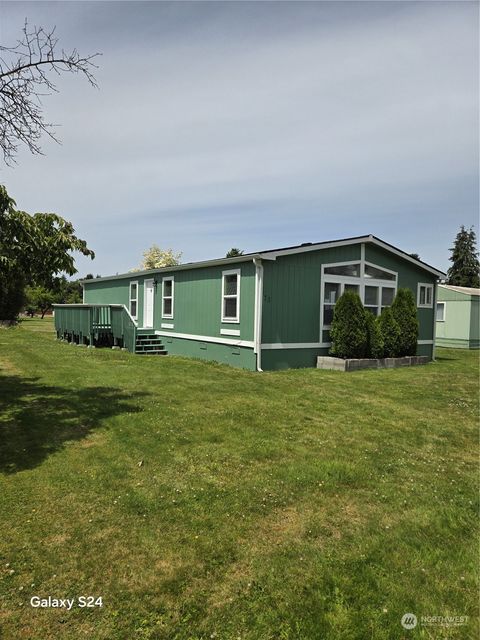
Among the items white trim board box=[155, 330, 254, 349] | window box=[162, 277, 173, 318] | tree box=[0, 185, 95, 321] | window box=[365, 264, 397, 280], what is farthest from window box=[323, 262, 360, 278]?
tree box=[0, 185, 95, 321]

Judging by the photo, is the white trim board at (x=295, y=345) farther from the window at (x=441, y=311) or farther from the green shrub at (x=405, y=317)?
the window at (x=441, y=311)

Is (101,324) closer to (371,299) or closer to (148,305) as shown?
(148,305)

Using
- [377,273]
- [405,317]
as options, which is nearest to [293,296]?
[377,273]

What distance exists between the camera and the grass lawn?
240 centimetres

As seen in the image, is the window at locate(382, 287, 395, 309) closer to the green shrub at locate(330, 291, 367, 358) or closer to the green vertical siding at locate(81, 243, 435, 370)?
the green vertical siding at locate(81, 243, 435, 370)

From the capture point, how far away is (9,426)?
18.4 ft

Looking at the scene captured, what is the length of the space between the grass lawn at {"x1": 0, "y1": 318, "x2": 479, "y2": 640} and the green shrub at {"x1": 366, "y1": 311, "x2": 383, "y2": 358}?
227 inches

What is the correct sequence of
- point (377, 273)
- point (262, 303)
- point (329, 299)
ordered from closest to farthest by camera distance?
point (262, 303), point (329, 299), point (377, 273)

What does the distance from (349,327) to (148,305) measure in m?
8.67

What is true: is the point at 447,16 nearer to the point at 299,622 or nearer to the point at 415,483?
the point at 415,483

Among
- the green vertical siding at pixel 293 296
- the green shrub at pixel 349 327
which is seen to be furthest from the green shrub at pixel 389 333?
the green vertical siding at pixel 293 296

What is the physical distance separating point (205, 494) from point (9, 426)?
326 cm

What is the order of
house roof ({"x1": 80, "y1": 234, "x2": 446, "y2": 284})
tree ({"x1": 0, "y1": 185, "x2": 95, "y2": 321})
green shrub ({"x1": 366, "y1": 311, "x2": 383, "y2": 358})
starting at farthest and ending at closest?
green shrub ({"x1": 366, "y1": 311, "x2": 383, "y2": 358}), house roof ({"x1": 80, "y1": 234, "x2": 446, "y2": 284}), tree ({"x1": 0, "y1": 185, "x2": 95, "y2": 321})

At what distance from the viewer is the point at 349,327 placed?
40.1 ft
